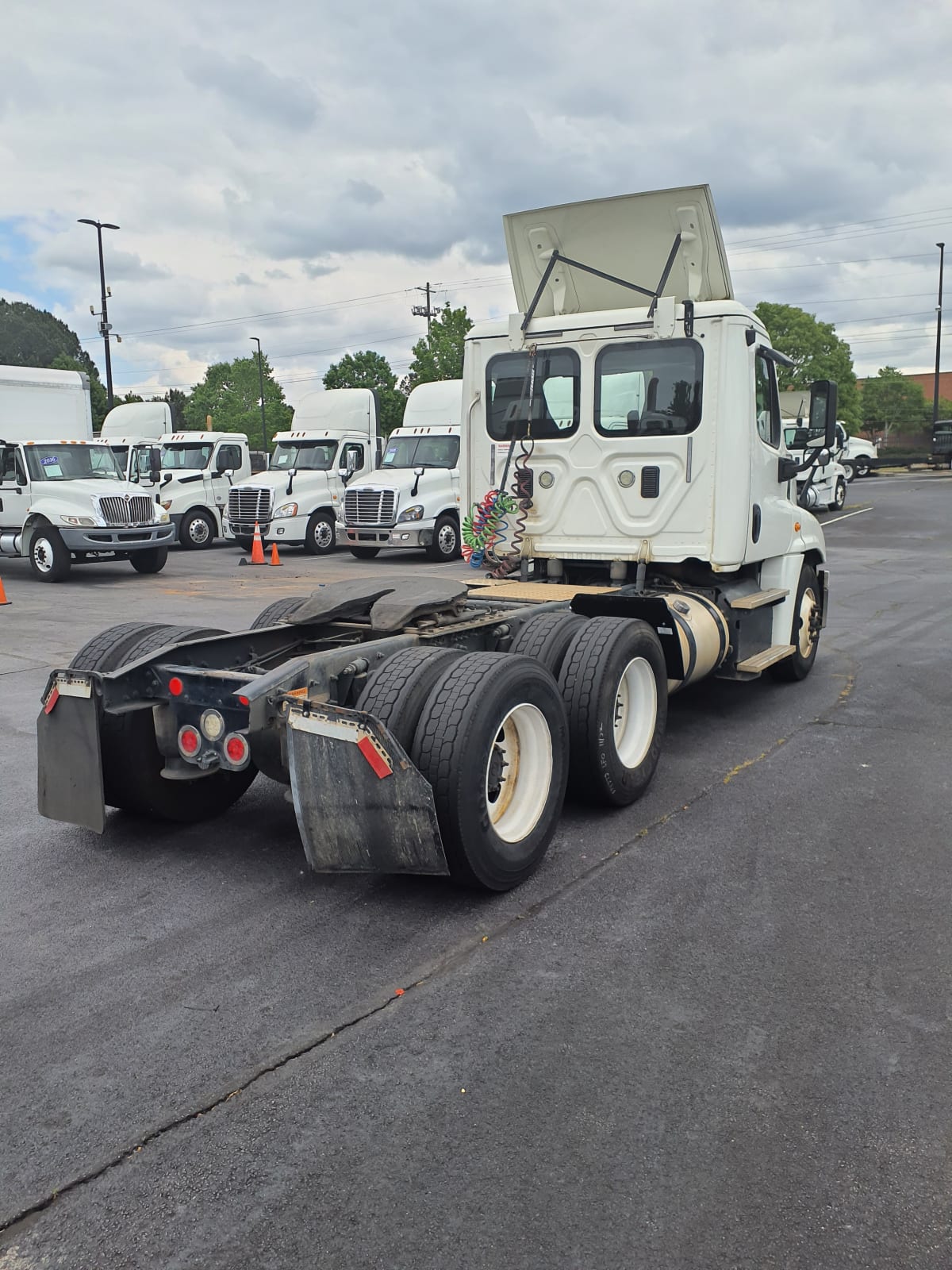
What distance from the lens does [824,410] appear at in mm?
7434

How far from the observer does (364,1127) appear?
2.80 metres

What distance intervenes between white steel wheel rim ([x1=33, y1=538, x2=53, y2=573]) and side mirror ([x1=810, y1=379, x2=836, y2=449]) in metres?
13.8

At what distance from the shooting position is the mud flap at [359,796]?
3883 millimetres

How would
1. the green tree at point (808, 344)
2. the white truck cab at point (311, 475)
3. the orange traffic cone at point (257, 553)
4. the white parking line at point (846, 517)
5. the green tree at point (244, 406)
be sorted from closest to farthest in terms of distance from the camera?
the orange traffic cone at point (257, 553) < the white truck cab at point (311, 475) < the white parking line at point (846, 517) < the green tree at point (808, 344) < the green tree at point (244, 406)

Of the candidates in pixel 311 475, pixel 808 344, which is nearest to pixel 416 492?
pixel 311 475

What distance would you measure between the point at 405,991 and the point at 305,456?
66.3ft

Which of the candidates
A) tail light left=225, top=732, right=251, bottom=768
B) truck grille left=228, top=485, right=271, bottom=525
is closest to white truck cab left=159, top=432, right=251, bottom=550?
truck grille left=228, top=485, right=271, bottom=525

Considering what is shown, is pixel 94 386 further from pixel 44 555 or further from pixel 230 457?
pixel 44 555

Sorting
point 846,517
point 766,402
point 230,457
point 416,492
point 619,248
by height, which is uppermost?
point 619,248

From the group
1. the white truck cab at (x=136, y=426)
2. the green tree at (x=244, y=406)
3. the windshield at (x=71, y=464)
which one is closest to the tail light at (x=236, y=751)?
the windshield at (x=71, y=464)

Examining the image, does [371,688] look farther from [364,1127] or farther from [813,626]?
[813,626]

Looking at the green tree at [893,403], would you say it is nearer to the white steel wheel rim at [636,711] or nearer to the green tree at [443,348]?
the green tree at [443,348]

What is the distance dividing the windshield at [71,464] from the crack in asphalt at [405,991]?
15240 millimetres

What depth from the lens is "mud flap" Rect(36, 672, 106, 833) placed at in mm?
4438
